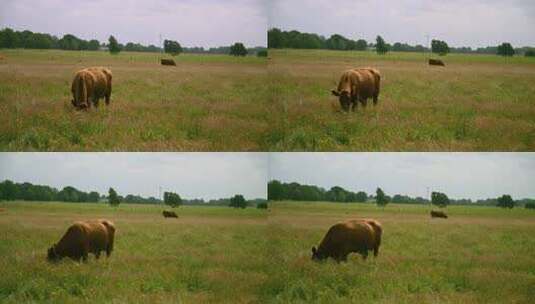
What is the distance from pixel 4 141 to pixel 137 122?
1.17m

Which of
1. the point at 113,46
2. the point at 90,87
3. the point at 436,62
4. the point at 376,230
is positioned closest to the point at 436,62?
the point at 436,62

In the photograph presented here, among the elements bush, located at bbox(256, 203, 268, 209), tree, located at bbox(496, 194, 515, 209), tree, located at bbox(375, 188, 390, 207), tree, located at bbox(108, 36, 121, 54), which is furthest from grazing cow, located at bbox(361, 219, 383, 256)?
tree, located at bbox(108, 36, 121, 54)

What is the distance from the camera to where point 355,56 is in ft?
23.6

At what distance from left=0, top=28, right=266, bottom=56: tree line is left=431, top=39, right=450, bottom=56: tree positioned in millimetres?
1594

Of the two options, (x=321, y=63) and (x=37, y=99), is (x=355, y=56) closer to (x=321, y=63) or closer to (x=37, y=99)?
(x=321, y=63)

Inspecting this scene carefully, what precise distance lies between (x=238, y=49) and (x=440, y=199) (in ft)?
7.73

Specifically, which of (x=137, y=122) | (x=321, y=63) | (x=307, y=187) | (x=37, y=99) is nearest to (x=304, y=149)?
(x=307, y=187)

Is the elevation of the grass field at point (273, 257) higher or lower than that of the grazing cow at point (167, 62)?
lower

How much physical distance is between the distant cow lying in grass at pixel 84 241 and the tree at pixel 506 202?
3.59 meters

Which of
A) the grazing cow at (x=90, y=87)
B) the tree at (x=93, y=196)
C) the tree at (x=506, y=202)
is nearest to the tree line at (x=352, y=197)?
the tree at (x=506, y=202)

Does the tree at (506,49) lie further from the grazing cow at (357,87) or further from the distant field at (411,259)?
the distant field at (411,259)

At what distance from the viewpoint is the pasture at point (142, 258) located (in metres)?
6.78

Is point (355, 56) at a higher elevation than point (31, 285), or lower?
higher

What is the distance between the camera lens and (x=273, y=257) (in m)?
7.11
